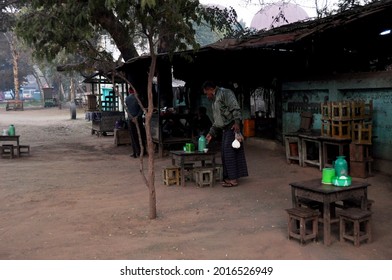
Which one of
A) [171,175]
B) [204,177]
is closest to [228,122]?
[204,177]

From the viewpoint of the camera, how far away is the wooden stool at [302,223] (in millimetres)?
4625

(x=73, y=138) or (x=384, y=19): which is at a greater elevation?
(x=384, y=19)

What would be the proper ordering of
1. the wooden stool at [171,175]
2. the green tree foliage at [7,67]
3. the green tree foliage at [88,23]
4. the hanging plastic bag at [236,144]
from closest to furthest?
1. the green tree foliage at [88,23]
2. the hanging plastic bag at [236,144]
3. the wooden stool at [171,175]
4. the green tree foliage at [7,67]

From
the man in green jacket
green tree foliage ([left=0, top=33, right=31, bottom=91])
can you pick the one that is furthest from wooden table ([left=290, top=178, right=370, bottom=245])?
green tree foliage ([left=0, top=33, right=31, bottom=91])

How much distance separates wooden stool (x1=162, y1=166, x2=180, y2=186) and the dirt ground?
142mm

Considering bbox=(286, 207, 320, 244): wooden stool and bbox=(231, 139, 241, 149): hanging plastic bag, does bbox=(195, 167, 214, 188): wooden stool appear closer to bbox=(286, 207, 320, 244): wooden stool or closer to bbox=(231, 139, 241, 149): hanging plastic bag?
bbox=(231, 139, 241, 149): hanging plastic bag

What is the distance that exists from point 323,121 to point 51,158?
23.8ft

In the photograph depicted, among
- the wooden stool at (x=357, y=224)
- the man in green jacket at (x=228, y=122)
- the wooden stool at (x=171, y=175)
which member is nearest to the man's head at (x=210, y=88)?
the man in green jacket at (x=228, y=122)

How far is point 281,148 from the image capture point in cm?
1100

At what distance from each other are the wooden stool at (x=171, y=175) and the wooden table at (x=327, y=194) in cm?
325

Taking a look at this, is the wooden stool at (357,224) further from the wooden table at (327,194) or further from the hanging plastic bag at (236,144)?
the hanging plastic bag at (236,144)

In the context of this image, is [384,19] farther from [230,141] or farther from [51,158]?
[51,158]

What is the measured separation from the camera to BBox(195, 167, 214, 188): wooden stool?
7617 mm

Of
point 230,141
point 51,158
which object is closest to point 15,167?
point 51,158
